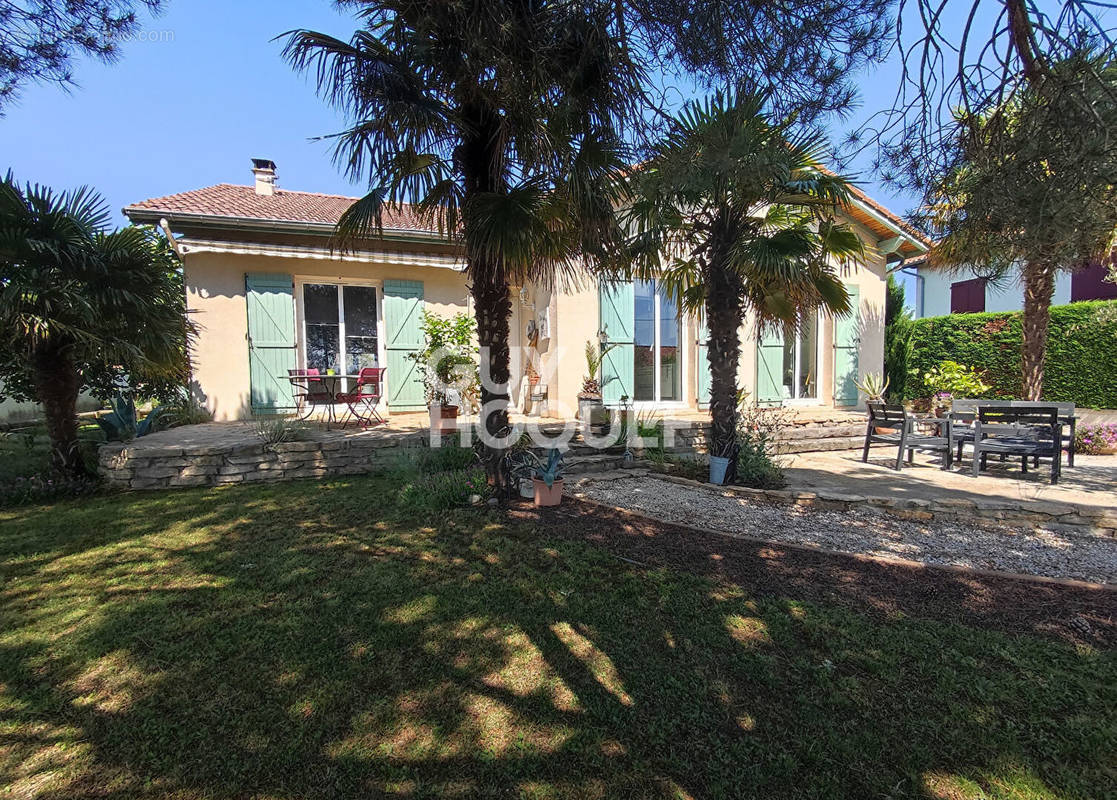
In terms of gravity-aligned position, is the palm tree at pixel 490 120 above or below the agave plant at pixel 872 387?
above

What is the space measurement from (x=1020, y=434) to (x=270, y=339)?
12.4m

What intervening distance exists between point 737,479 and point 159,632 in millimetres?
5881

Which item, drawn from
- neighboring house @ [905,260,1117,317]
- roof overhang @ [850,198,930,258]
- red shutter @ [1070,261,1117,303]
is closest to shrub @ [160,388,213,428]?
roof overhang @ [850,198,930,258]

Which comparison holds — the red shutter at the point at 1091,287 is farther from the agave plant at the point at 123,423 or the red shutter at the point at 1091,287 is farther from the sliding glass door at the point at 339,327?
the agave plant at the point at 123,423

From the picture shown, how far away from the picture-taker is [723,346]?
20.1 ft

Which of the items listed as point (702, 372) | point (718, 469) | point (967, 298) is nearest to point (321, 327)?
point (702, 372)

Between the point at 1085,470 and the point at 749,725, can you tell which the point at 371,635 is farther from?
the point at 1085,470

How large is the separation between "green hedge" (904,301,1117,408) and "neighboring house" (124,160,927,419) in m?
2.74

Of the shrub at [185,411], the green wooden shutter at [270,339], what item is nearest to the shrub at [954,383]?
the green wooden shutter at [270,339]

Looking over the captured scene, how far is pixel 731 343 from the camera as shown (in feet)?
20.1

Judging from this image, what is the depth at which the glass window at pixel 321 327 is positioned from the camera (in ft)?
32.9

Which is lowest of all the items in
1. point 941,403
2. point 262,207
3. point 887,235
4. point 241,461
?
point 241,461

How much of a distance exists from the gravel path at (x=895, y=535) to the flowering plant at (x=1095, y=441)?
5.57 metres

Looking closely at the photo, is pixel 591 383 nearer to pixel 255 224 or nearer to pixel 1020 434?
pixel 1020 434
